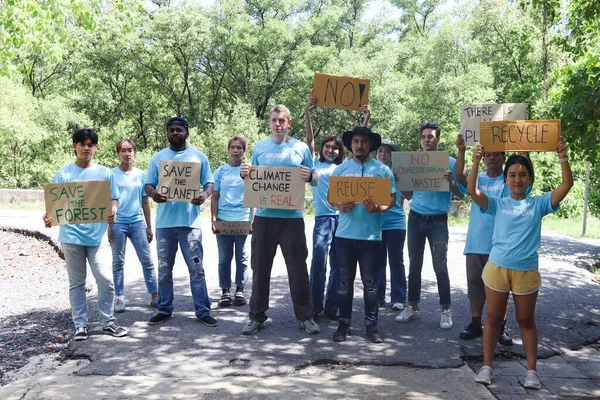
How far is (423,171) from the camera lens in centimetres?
610

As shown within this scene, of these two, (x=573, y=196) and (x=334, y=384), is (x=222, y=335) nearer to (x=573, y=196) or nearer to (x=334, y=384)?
(x=334, y=384)

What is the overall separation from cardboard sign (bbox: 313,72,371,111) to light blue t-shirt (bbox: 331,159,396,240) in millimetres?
850

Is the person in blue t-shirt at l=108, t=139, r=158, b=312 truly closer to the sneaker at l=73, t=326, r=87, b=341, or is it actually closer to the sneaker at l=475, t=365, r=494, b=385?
the sneaker at l=73, t=326, r=87, b=341

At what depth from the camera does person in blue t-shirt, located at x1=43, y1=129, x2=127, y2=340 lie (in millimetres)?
5527

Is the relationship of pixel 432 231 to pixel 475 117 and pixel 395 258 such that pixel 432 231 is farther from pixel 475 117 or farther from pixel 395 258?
pixel 475 117

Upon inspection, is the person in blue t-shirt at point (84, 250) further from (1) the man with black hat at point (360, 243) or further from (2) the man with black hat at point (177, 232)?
(1) the man with black hat at point (360, 243)

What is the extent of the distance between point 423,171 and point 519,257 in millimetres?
1844

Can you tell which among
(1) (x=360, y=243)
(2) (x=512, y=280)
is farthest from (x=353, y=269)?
(2) (x=512, y=280)

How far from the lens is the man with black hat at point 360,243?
18.1ft

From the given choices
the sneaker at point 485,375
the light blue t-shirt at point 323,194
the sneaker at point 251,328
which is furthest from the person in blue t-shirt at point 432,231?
the sneaker at point 251,328

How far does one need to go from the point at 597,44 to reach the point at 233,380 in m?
7.59

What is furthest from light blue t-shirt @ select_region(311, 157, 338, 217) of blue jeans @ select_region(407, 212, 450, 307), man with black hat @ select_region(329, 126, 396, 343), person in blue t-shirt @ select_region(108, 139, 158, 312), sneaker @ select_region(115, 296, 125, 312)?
sneaker @ select_region(115, 296, 125, 312)

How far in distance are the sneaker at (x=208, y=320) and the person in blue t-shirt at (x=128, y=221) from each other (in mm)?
1016

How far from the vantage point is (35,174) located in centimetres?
2938
